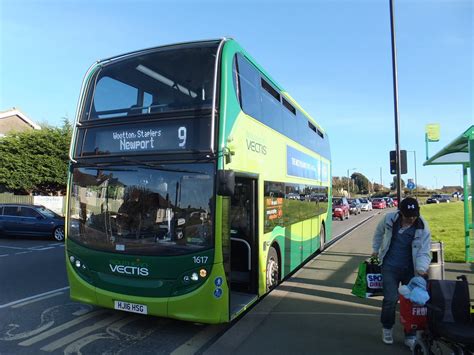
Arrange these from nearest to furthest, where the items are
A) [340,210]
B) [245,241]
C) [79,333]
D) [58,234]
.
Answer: [79,333] → [245,241] → [58,234] → [340,210]

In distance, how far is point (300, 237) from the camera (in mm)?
9773

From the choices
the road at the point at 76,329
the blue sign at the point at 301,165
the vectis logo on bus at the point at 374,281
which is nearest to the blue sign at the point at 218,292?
the road at the point at 76,329

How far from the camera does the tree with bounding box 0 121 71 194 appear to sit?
30.4 meters

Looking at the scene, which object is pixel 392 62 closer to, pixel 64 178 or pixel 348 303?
pixel 348 303

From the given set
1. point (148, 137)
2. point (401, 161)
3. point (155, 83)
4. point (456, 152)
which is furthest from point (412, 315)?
point (401, 161)

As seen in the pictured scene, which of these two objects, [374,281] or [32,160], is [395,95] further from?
[32,160]

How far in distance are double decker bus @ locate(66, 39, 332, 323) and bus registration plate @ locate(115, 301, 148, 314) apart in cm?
1

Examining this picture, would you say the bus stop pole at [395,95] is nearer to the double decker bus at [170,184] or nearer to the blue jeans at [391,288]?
the double decker bus at [170,184]

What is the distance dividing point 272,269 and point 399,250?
2.80 metres

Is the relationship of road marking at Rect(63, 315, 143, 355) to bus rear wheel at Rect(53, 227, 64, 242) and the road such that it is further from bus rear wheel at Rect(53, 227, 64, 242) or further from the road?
bus rear wheel at Rect(53, 227, 64, 242)

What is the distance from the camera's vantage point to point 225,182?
4953 mm

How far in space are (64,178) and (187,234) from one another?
2910cm

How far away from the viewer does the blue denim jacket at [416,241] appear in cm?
472

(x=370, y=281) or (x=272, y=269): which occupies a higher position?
(x=370, y=281)
